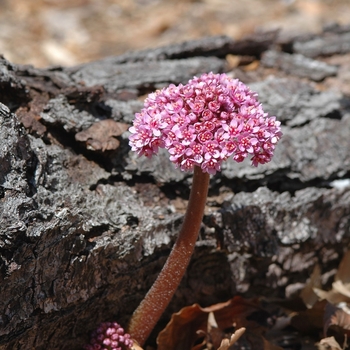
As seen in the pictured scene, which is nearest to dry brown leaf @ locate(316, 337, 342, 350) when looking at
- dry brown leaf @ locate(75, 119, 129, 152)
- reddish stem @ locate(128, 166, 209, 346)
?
reddish stem @ locate(128, 166, 209, 346)

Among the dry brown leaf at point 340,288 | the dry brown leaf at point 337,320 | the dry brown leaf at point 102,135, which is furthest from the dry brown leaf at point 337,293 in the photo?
the dry brown leaf at point 102,135

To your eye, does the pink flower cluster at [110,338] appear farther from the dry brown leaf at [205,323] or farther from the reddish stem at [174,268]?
the dry brown leaf at [205,323]

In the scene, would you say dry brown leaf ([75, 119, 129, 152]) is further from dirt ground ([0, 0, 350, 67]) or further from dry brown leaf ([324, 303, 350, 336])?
dirt ground ([0, 0, 350, 67])

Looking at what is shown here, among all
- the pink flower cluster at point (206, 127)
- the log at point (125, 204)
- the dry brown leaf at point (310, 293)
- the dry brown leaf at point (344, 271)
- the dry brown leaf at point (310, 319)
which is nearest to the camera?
the pink flower cluster at point (206, 127)

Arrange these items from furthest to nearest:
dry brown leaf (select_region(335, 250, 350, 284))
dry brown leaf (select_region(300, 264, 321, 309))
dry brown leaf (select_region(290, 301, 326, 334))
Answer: dry brown leaf (select_region(335, 250, 350, 284))
dry brown leaf (select_region(300, 264, 321, 309))
dry brown leaf (select_region(290, 301, 326, 334))

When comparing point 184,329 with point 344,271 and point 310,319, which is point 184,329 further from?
point 344,271

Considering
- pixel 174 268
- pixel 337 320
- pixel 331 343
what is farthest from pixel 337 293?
pixel 174 268

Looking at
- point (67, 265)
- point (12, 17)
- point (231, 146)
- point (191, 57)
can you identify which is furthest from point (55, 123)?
point (12, 17)
